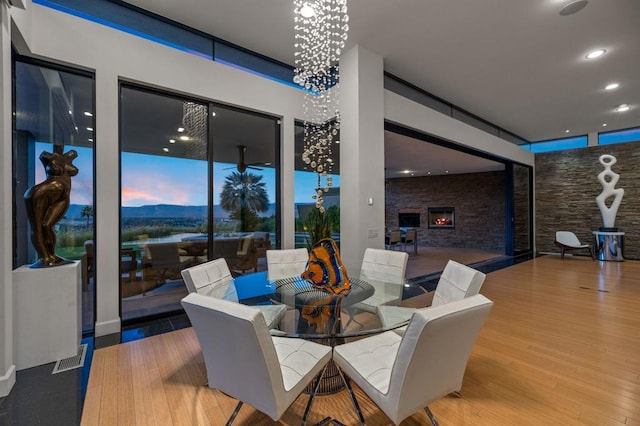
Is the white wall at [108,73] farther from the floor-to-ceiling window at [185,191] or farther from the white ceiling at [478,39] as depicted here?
the white ceiling at [478,39]

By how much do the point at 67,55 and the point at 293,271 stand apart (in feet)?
9.72

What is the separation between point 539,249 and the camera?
8.89 metres

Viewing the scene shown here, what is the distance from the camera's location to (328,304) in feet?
6.52

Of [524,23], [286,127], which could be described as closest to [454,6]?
[524,23]

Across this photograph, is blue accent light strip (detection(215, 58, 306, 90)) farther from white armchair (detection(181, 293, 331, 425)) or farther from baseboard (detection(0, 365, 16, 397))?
baseboard (detection(0, 365, 16, 397))

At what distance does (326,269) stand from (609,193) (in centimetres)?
868

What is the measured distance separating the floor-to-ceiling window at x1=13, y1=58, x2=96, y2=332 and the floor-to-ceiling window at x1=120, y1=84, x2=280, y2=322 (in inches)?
11.5

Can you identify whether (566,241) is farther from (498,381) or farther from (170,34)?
(170,34)

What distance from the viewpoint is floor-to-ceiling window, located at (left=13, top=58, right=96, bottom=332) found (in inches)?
103

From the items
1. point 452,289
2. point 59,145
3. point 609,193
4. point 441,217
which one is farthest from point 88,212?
point 441,217

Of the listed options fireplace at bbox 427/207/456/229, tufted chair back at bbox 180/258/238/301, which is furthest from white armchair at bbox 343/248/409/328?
fireplace at bbox 427/207/456/229

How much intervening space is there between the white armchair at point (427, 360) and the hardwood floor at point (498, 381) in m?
0.49

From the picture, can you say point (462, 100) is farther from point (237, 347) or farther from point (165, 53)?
point (237, 347)

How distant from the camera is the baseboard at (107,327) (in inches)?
113
